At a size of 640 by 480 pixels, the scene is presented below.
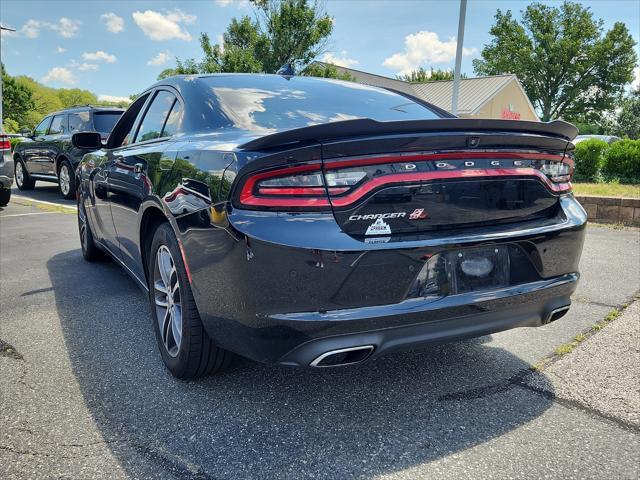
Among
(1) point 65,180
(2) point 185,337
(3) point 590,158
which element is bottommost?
(1) point 65,180

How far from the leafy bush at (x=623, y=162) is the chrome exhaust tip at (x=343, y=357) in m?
10.7

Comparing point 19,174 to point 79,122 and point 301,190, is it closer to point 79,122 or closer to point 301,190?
point 79,122

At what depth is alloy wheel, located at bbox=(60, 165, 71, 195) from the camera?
10.3 m

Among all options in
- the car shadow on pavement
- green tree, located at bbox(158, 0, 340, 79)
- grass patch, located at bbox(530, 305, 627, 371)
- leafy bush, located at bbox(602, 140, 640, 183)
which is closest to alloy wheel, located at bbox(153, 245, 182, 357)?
the car shadow on pavement

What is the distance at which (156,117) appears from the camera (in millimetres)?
3330

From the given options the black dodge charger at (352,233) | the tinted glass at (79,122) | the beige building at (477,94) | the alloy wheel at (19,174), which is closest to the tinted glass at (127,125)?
the black dodge charger at (352,233)

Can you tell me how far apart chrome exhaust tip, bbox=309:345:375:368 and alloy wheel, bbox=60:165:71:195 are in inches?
386

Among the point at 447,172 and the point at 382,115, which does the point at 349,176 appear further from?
the point at 382,115

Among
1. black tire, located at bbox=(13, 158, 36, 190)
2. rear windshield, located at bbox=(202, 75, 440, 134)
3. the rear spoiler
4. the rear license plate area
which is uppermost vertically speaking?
rear windshield, located at bbox=(202, 75, 440, 134)

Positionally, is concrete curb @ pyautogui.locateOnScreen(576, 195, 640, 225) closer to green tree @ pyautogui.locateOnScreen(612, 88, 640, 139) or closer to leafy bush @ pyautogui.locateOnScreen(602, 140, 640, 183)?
leafy bush @ pyautogui.locateOnScreen(602, 140, 640, 183)

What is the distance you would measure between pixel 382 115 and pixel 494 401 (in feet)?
5.10

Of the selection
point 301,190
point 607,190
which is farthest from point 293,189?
point 607,190

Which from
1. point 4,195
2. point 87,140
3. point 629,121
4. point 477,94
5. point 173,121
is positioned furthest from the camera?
point 629,121

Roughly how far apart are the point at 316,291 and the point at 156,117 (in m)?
2.01
